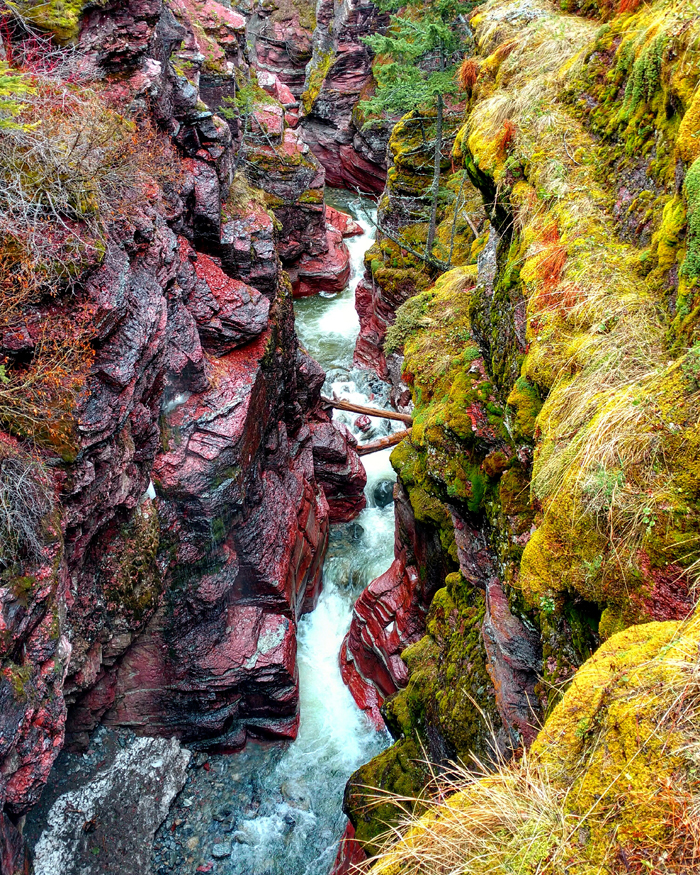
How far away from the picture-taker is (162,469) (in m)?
9.39

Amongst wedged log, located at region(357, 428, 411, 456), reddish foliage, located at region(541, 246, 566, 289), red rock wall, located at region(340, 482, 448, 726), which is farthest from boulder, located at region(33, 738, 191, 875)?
reddish foliage, located at region(541, 246, 566, 289)

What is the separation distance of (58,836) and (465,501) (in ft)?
26.3

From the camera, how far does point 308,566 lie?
13133mm

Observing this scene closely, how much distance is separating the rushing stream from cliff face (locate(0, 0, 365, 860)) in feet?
2.00

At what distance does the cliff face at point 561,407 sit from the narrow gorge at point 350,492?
3 cm

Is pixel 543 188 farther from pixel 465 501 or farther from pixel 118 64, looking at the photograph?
pixel 118 64

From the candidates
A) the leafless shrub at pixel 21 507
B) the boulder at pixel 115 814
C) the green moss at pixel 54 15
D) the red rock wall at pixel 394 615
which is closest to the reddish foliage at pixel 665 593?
the leafless shrub at pixel 21 507

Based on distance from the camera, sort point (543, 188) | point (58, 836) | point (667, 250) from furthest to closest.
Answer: point (58, 836)
point (543, 188)
point (667, 250)

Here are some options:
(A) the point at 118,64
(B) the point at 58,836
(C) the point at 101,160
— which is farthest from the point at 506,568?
(A) the point at 118,64

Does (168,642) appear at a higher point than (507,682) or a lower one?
lower

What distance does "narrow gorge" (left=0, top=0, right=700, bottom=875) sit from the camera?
9.89 feet

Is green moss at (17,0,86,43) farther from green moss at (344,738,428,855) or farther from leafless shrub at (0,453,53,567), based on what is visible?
green moss at (344,738,428,855)

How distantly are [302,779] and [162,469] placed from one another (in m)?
6.56

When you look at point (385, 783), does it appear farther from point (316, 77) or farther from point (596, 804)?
point (316, 77)
